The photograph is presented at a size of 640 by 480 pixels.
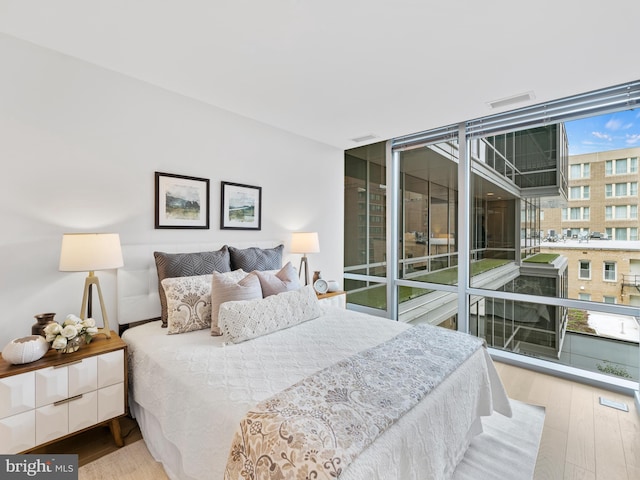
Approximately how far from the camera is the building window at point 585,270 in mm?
3164

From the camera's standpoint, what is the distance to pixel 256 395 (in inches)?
57.2

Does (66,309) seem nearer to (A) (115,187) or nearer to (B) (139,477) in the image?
(A) (115,187)

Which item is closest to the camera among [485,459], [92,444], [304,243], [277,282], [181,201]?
[485,459]

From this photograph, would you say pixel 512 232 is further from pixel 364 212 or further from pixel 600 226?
pixel 364 212

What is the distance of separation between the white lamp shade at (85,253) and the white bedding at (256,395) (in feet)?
1.93

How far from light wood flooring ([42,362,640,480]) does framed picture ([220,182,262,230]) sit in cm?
185

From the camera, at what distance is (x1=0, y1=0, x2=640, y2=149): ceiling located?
1.79 metres

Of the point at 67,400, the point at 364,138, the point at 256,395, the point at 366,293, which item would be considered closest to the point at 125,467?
the point at 67,400

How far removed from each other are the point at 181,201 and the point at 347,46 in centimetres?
187

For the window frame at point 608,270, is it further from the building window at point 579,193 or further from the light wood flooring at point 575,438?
the light wood flooring at point 575,438

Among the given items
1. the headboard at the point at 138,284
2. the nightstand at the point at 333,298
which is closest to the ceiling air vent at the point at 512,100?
the nightstand at the point at 333,298

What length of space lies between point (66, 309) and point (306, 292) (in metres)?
1.77

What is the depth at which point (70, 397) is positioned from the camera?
6.03ft

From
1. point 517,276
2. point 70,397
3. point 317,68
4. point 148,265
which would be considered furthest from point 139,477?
point 517,276
